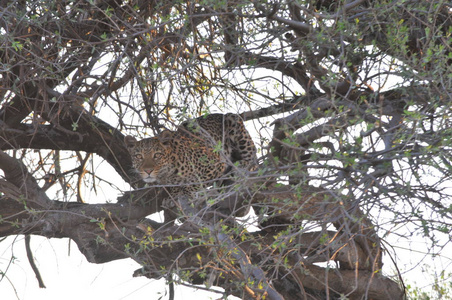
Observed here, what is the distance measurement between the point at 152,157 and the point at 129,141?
1.33 feet

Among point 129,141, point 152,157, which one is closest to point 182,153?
point 152,157

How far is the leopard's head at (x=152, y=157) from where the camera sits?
7324mm

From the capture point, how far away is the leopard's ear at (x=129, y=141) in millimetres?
7074

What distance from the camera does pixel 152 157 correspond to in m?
7.46

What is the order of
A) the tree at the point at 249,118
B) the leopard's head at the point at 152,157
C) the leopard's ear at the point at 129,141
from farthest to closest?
the leopard's head at the point at 152,157 < the leopard's ear at the point at 129,141 < the tree at the point at 249,118

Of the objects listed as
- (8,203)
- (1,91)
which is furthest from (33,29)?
(8,203)

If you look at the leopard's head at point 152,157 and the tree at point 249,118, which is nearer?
the tree at point 249,118

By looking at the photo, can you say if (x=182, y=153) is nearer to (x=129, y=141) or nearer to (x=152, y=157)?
(x=152, y=157)

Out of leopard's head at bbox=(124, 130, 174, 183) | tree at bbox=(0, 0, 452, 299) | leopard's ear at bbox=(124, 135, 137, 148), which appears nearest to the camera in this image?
tree at bbox=(0, 0, 452, 299)

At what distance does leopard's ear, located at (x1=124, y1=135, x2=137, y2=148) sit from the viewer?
7074 mm

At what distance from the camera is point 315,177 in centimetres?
382

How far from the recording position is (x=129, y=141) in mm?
7137

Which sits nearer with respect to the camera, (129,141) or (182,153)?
(129,141)

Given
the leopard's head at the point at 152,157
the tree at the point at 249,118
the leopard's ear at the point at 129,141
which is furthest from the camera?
the leopard's head at the point at 152,157
